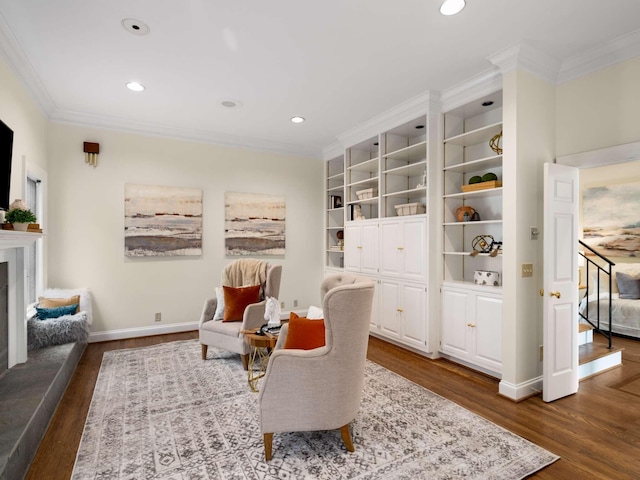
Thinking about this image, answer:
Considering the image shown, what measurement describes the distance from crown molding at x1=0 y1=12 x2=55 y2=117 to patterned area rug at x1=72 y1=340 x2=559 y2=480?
2722 mm

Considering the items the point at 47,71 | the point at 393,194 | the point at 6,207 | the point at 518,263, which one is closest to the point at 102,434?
the point at 6,207

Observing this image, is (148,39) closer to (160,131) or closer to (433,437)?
(160,131)

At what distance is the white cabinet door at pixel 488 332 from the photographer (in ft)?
10.2

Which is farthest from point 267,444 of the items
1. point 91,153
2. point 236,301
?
point 91,153

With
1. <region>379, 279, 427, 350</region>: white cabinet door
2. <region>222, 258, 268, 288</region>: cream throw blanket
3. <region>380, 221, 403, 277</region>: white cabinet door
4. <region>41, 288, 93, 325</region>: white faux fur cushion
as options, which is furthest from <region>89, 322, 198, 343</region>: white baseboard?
<region>380, 221, 403, 277</region>: white cabinet door

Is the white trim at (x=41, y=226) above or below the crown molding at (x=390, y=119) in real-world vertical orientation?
below

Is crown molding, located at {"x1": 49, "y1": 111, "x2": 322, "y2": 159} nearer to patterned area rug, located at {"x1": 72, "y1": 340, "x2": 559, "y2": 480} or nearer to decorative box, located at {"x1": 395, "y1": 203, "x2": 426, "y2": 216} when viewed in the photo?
decorative box, located at {"x1": 395, "y1": 203, "x2": 426, "y2": 216}

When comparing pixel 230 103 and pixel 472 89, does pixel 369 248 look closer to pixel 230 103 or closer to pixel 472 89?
pixel 472 89

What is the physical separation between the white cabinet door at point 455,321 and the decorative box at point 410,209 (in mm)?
890

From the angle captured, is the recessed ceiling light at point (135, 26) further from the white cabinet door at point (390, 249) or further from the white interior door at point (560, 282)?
the white interior door at point (560, 282)

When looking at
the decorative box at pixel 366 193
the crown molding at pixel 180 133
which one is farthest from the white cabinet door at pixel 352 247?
the crown molding at pixel 180 133

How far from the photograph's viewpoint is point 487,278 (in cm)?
334

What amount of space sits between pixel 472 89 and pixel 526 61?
0.59 m

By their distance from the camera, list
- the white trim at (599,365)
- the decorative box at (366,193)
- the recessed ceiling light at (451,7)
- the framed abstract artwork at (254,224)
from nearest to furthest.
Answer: the recessed ceiling light at (451,7) → the white trim at (599,365) → the decorative box at (366,193) → the framed abstract artwork at (254,224)
